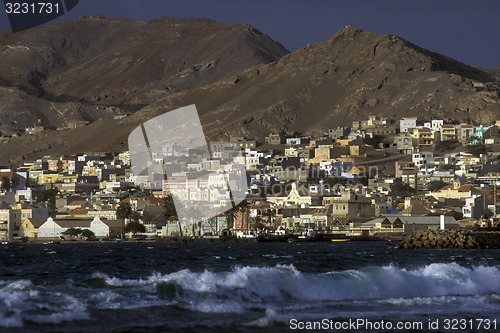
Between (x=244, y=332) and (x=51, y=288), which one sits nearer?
(x=244, y=332)

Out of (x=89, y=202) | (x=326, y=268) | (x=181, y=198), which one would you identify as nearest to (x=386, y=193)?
(x=181, y=198)

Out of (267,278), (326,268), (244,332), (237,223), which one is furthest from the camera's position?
(237,223)

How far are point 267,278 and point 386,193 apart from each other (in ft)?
425

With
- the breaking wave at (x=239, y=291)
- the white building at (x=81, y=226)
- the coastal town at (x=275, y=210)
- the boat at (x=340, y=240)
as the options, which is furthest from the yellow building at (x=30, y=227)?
the breaking wave at (x=239, y=291)

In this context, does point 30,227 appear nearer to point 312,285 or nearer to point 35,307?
point 312,285

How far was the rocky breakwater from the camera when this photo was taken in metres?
96.2

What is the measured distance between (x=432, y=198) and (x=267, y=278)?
4907 inches

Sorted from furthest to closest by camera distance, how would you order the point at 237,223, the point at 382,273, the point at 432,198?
the point at 432,198 < the point at 237,223 < the point at 382,273

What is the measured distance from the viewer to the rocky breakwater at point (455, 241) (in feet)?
316

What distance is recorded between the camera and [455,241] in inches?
3787

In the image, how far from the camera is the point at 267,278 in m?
39.5

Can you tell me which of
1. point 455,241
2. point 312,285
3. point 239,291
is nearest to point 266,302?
point 239,291

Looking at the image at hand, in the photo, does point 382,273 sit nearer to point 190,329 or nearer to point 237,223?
point 190,329

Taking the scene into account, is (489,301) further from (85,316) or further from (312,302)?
(85,316)
